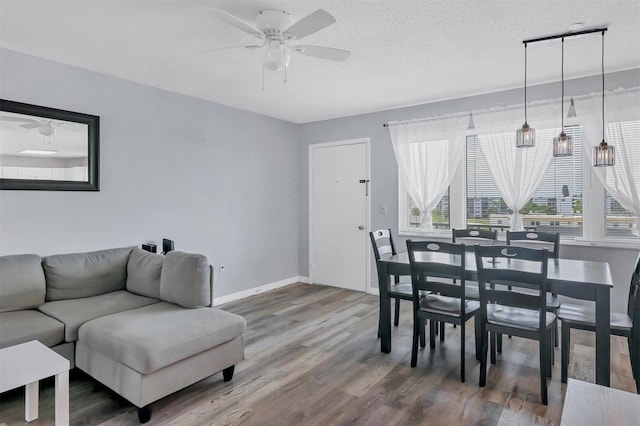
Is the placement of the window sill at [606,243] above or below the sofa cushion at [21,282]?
above

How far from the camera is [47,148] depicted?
318cm

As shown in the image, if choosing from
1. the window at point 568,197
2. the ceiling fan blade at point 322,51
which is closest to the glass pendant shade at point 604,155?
the window at point 568,197

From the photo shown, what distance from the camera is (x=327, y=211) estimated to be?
5488 mm

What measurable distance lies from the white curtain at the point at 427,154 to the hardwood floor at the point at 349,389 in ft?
5.50

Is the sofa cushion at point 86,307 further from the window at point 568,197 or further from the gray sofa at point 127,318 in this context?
the window at point 568,197

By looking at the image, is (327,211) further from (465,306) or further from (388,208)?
(465,306)

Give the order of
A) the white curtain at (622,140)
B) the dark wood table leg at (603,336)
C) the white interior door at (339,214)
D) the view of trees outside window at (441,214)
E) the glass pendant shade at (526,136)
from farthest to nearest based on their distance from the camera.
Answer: the white interior door at (339,214) < the view of trees outside window at (441,214) < the white curtain at (622,140) < the glass pendant shade at (526,136) < the dark wood table leg at (603,336)

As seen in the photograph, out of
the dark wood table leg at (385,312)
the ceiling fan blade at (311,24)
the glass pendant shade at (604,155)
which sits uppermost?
the ceiling fan blade at (311,24)

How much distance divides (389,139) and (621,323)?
3.15 m

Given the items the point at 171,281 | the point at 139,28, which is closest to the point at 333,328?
the point at 171,281

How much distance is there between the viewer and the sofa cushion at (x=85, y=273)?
2998 millimetres

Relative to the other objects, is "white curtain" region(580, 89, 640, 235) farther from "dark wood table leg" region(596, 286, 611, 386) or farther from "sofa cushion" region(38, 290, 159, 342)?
"sofa cushion" region(38, 290, 159, 342)

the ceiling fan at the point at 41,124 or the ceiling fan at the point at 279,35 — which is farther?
the ceiling fan at the point at 41,124

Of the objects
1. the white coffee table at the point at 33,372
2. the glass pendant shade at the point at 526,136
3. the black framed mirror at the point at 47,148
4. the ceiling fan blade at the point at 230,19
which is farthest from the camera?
the black framed mirror at the point at 47,148
